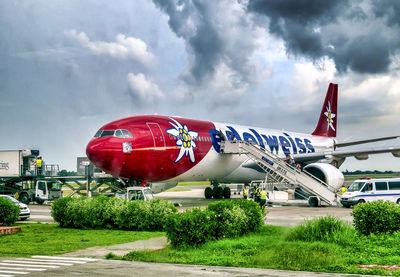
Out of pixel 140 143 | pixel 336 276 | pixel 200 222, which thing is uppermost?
pixel 140 143

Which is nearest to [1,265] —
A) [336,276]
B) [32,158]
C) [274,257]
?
[274,257]

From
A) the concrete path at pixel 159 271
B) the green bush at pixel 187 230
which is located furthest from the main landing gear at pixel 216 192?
the concrete path at pixel 159 271

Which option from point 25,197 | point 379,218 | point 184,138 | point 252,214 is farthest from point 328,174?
point 25,197

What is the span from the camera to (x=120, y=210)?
15.6 m

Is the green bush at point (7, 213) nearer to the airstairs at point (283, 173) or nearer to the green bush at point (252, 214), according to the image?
the green bush at point (252, 214)

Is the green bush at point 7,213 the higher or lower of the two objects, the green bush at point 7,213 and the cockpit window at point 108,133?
the lower

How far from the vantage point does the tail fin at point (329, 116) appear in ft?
143

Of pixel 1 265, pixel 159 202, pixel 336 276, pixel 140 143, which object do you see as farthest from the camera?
pixel 140 143

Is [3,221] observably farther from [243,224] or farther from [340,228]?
[340,228]

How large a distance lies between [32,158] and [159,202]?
2138cm

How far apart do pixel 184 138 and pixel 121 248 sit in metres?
13.1

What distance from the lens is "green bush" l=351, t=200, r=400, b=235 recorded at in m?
11.7

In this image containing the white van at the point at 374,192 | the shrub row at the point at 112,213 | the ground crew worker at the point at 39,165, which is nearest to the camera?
the shrub row at the point at 112,213

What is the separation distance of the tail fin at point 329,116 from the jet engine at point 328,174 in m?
15.2
